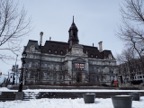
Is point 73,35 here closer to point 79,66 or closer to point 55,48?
point 55,48

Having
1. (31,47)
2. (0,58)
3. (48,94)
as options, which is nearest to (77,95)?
(48,94)

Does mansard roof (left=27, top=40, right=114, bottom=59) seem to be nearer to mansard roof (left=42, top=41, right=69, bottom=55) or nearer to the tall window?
mansard roof (left=42, top=41, right=69, bottom=55)

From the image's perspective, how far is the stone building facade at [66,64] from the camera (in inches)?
1953

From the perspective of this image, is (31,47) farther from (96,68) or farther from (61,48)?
(96,68)

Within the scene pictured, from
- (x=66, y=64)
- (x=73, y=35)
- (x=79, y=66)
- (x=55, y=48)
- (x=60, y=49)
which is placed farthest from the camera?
(x=73, y=35)

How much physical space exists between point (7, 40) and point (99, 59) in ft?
183

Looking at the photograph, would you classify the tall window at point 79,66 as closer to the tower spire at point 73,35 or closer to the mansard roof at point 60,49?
the mansard roof at point 60,49

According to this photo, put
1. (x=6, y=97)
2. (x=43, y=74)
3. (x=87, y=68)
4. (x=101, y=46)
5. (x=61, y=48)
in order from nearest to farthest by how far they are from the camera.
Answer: (x=6, y=97), (x=43, y=74), (x=87, y=68), (x=61, y=48), (x=101, y=46)

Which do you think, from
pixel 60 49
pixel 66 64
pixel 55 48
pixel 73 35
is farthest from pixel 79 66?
pixel 73 35

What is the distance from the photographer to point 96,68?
6281 cm

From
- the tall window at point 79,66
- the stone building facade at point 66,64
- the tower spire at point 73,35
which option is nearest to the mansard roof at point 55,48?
the stone building facade at point 66,64

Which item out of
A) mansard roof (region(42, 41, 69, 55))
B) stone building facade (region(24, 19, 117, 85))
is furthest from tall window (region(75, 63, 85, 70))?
mansard roof (region(42, 41, 69, 55))

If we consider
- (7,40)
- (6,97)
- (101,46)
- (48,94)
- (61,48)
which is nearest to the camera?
(7,40)

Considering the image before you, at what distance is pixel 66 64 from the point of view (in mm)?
54500
